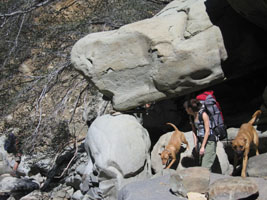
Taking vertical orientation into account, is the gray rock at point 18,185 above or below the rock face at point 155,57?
below

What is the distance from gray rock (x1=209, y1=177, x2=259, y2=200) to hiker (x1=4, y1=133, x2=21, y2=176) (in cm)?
591

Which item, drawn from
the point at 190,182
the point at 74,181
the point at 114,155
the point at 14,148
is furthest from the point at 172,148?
the point at 14,148

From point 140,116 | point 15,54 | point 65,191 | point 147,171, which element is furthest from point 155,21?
point 15,54

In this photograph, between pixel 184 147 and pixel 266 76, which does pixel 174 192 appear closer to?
pixel 184 147

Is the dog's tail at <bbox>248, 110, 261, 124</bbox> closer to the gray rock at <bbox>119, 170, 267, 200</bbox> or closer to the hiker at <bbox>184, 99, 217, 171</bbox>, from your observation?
the hiker at <bbox>184, 99, 217, 171</bbox>

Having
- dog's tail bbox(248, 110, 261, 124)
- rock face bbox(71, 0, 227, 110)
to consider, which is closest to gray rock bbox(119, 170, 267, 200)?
dog's tail bbox(248, 110, 261, 124)

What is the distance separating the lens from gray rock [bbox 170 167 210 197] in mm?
4734

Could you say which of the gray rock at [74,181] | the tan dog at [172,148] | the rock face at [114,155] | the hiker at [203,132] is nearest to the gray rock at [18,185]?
the gray rock at [74,181]

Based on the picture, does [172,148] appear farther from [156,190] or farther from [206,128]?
[156,190]

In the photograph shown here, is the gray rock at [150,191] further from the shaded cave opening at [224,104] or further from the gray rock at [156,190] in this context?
the shaded cave opening at [224,104]

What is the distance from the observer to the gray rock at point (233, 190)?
434 centimetres

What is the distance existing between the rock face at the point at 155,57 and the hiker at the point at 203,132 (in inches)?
34.1

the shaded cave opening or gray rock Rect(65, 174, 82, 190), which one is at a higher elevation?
the shaded cave opening

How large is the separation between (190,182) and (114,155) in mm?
1692
